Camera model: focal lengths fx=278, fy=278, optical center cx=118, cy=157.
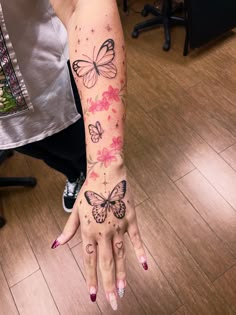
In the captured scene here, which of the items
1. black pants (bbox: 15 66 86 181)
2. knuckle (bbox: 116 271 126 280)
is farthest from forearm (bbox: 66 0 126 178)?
black pants (bbox: 15 66 86 181)

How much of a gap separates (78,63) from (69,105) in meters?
0.30

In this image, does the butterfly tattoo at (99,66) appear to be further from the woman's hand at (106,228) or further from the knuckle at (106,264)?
the knuckle at (106,264)

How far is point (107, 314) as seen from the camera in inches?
49.0

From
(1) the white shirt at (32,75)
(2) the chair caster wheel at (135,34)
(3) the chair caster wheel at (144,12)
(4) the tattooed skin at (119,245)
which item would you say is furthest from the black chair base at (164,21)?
(4) the tattooed skin at (119,245)

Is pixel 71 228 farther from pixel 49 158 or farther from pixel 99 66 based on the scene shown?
pixel 49 158

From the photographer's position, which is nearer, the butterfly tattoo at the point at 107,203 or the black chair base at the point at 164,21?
the butterfly tattoo at the point at 107,203

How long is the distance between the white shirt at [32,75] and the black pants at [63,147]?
0.06m

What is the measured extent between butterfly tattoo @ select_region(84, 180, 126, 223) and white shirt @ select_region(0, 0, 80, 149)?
392 millimetres

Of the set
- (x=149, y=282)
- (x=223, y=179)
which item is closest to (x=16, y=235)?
(x=149, y=282)

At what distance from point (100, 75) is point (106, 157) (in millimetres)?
188

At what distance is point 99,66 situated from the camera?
630mm

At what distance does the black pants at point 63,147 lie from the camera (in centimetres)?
101

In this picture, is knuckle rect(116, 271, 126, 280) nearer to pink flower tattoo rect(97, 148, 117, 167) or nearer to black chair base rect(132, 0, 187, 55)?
pink flower tattoo rect(97, 148, 117, 167)

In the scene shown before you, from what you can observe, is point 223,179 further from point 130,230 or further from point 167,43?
point 167,43
